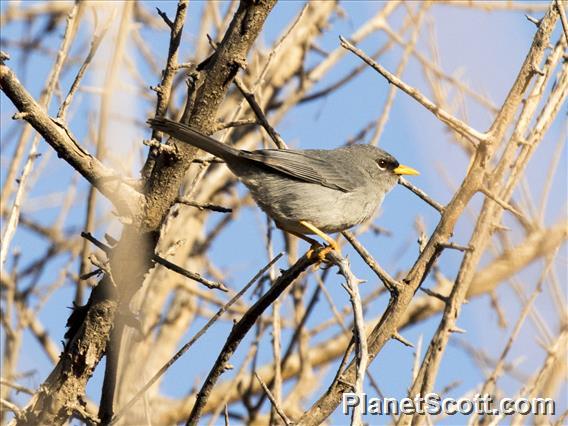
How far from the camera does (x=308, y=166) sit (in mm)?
5133

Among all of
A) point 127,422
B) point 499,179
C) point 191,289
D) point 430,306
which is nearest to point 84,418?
point 127,422

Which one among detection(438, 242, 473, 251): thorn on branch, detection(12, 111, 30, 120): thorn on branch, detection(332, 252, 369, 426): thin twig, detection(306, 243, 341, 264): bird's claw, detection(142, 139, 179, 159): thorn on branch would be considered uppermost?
detection(306, 243, 341, 264): bird's claw

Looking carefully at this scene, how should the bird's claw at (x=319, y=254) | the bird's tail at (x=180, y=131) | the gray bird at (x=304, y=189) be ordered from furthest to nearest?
the gray bird at (x=304, y=189), the bird's claw at (x=319, y=254), the bird's tail at (x=180, y=131)

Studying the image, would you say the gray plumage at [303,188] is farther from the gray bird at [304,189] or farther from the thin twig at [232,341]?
the thin twig at [232,341]

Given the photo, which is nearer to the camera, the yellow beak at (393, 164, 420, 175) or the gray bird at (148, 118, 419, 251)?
the gray bird at (148, 118, 419, 251)

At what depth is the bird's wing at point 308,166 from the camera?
4.89m

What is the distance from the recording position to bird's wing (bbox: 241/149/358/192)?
16.0ft

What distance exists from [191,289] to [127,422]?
10.9 feet

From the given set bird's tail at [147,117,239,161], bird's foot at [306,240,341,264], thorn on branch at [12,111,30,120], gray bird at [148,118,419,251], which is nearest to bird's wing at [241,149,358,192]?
gray bird at [148,118,419,251]

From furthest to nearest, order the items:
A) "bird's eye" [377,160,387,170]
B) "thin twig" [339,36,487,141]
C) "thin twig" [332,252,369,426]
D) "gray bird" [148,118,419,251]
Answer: "bird's eye" [377,160,387,170]
"gray bird" [148,118,419,251]
"thin twig" [339,36,487,141]
"thin twig" [332,252,369,426]

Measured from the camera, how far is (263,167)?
4.94m

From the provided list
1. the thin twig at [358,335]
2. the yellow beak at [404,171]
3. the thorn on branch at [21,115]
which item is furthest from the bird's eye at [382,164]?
the thorn on branch at [21,115]

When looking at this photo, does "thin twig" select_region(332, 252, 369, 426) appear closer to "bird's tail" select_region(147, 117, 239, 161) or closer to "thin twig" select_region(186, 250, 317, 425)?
"thin twig" select_region(186, 250, 317, 425)

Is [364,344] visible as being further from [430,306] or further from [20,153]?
[430,306]
